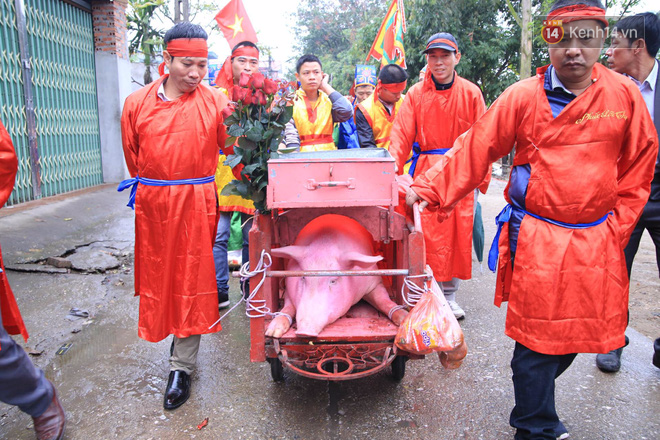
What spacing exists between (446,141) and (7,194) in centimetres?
305

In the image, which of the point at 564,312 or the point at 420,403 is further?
the point at 420,403

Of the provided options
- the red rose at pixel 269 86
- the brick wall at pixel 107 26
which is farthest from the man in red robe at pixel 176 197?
the brick wall at pixel 107 26

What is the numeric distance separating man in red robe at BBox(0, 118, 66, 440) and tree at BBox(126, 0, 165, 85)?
12.7 m

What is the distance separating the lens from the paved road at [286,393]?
2783 millimetres

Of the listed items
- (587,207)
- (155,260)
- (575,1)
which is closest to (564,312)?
(587,207)

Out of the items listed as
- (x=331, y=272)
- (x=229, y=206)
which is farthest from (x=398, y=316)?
(x=229, y=206)

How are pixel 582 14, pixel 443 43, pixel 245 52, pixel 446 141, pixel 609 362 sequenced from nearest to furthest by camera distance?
pixel 582 14 → pixel 609 362 → pixel 443 43 → pixel 446 141 → pixel 245 52

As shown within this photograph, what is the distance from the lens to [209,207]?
3.10 meters

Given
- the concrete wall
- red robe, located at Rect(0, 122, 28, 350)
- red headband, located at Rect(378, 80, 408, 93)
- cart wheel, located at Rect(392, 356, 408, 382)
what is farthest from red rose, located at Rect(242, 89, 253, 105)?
the concrete wall

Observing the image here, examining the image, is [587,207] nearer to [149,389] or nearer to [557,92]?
[557,92]

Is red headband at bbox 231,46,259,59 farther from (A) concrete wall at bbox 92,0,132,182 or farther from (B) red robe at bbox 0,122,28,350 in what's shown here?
(A) concrete wall at bbox 92,0,132,182

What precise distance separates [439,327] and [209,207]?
1.58 metres

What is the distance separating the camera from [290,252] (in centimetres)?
299

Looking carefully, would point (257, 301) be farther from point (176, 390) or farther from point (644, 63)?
point (644, 63)
